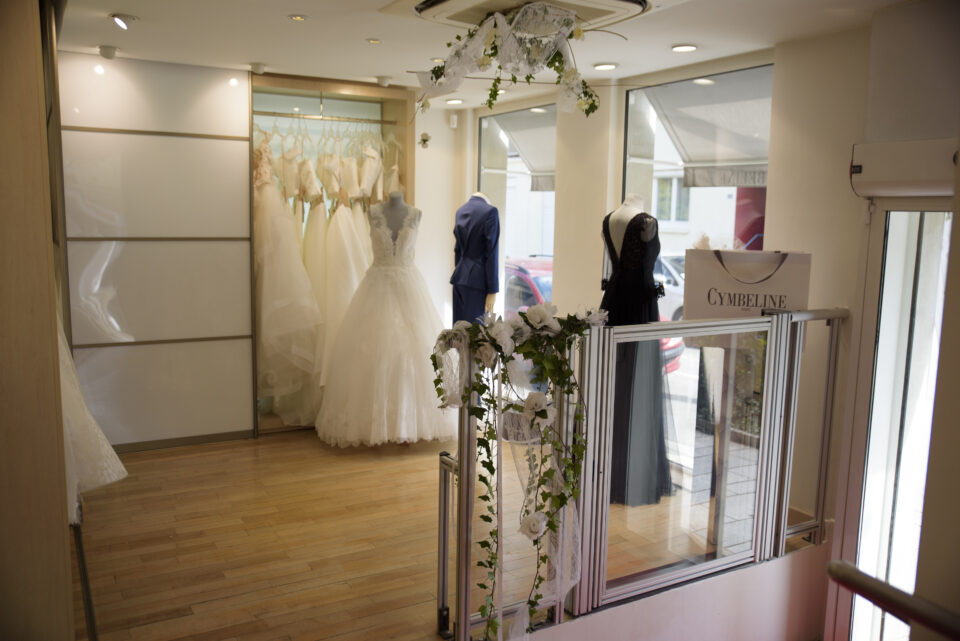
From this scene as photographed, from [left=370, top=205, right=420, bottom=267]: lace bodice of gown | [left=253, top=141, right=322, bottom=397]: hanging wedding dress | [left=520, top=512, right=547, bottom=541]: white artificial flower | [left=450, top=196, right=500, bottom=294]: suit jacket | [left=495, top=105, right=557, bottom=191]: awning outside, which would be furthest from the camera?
[left=495, top=105, right=557, bottom=191]: awning outside

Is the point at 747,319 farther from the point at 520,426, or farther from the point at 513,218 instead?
the point at 513,218

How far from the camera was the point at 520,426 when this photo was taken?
2.37 metres

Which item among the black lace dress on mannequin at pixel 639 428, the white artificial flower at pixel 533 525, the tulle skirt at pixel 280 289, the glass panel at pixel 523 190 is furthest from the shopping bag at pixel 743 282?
the tulle skirt at pixel 280 289

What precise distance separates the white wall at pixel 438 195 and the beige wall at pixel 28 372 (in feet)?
14.0

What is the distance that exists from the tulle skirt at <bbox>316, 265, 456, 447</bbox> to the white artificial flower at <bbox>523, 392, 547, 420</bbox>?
2124 mm

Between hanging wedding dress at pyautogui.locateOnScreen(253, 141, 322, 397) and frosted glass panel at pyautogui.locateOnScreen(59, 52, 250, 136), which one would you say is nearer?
frosted glass panel at pyautogui.locateOnScreen(59, 52, 250, 136)

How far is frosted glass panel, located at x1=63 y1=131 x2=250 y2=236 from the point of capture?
420 cm

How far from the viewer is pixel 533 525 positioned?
7.79ft

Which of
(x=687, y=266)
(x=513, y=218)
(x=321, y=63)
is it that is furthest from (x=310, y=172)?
(x=687, y=266)

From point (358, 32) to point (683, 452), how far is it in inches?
90.9

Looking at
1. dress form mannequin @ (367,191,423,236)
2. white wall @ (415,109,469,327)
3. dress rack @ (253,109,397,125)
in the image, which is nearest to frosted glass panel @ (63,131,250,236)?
dress rack @ (253,109,397,125)

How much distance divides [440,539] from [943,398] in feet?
6.15

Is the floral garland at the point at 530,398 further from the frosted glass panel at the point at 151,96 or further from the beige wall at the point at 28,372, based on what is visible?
the frosted glass panel at the point at 151,96

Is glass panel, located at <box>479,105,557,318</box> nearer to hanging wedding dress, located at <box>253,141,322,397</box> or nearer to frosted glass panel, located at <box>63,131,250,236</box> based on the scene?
hanging wedding dress, located at <box>253,141,322,397</box>
